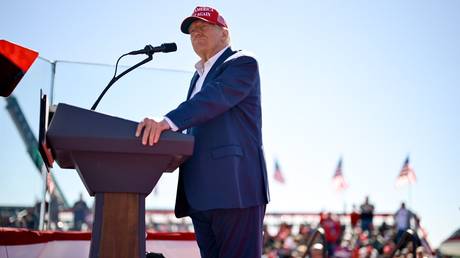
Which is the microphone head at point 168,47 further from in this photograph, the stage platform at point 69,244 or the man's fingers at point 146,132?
the stage platform at point 69,244

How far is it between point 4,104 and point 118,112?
67 centimetres

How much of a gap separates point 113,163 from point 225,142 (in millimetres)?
382

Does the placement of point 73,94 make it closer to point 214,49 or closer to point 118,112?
point 118,112

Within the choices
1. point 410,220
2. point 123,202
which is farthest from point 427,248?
point 123,202

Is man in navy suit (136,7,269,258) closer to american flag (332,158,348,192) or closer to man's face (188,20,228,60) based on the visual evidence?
man's face (188,20,228,60)

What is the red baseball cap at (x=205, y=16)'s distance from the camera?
2.29 metres

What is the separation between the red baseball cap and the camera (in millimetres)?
2287

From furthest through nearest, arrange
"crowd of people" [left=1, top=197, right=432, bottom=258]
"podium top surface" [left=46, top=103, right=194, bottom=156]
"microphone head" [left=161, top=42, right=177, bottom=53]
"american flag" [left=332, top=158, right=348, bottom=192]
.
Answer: "american flag" [left=332, top=158, right=348, bottom=192], "crowd of people" [left=1, top=197, right=432, bottom=258], "microphone head" [left=161, top=42, right=177, bottom=53], "podium top surface" [left=46, top=103, right=194, bottom=156]

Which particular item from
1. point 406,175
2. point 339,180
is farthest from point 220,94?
point 339,180

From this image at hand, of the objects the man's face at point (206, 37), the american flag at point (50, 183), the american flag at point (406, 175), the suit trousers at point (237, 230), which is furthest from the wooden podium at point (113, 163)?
the american flag at point (406, 175)

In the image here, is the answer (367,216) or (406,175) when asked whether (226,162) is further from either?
(406,175)

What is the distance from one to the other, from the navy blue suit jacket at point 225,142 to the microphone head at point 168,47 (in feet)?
1.00

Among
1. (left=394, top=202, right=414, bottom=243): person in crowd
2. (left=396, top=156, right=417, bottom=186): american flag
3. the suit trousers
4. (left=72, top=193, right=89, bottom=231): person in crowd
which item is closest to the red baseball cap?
the suit trousers

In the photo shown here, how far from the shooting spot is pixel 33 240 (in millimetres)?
3416
